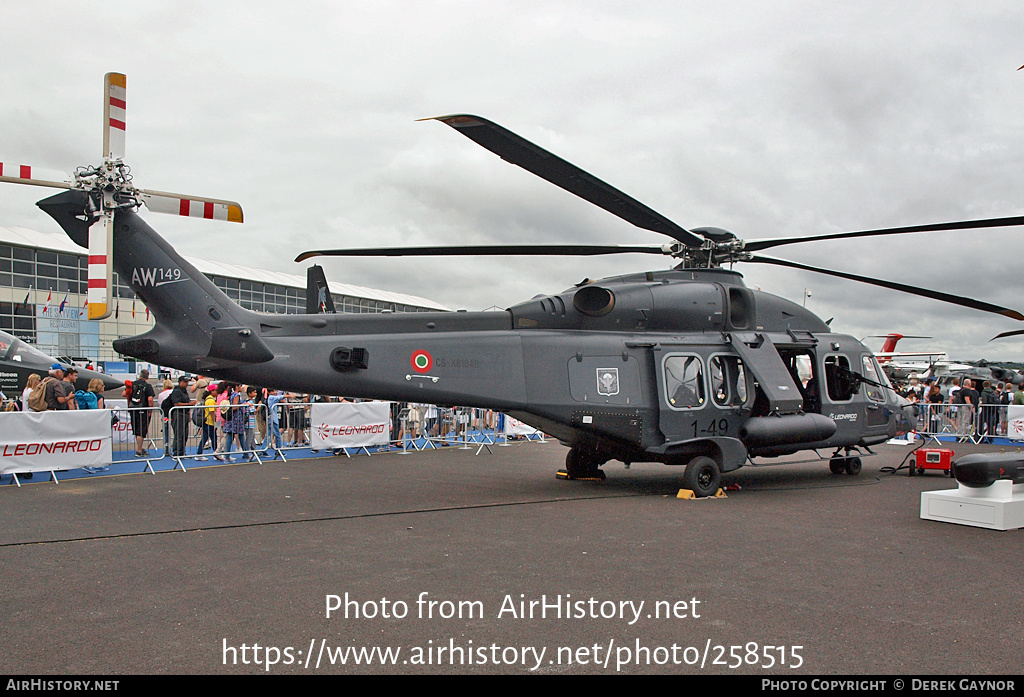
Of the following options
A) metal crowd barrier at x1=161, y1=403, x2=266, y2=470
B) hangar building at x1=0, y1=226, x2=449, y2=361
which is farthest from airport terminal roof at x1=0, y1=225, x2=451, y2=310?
metal crowd barrier at x1=161, y1=403, x2=266, y2=470

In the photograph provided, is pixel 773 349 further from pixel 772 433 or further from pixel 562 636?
pixel 562 636

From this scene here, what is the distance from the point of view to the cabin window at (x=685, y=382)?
1069 centimetres

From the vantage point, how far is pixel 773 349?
11.4 metres

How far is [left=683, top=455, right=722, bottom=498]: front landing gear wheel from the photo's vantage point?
33.9 feet

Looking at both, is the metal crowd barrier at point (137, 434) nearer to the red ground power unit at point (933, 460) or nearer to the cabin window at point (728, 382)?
the cabin window at point (728, 382)

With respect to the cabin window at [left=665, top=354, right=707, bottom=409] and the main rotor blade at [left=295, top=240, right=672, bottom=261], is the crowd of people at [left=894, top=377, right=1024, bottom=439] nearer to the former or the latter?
the cabin window at [left=665, top=354, right=707, bottom=409]

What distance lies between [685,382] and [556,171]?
422 centimetres

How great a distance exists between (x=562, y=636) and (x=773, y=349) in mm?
8035

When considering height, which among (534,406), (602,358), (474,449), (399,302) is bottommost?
(474,449)

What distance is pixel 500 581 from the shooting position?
230 inches

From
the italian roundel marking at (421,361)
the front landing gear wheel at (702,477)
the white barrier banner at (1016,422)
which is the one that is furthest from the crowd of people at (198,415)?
the white barrier banner at (1016,422)

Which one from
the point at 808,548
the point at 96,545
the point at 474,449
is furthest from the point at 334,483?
the point at 808,548

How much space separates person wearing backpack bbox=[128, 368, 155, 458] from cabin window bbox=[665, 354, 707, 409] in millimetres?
9967

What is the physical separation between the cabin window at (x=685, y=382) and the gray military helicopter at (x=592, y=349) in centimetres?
2
